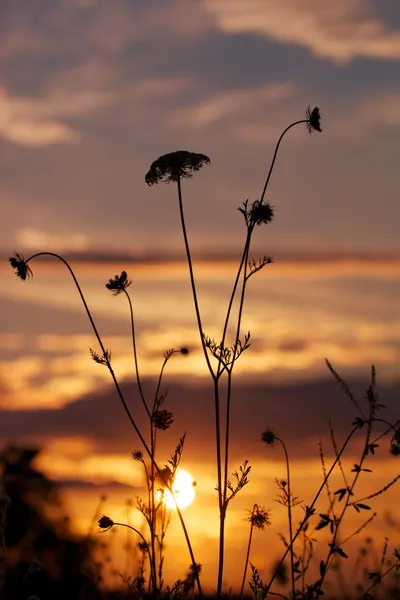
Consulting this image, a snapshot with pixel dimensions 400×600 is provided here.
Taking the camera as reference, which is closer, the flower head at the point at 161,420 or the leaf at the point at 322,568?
the leaf at the point at 322,568

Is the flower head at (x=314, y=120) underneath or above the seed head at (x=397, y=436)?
above

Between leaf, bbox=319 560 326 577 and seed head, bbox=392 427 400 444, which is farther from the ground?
seed head, bbox=392 427 400 444

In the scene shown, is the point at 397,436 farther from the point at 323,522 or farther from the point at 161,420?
the point at 161,420

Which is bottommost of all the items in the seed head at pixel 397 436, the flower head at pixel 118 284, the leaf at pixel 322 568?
the leaf at pixel 322 568

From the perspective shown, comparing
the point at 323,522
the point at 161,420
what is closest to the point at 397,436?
the point at 323,522

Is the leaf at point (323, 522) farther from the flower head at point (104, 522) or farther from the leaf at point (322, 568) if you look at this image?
the flower head at point (104, 522)

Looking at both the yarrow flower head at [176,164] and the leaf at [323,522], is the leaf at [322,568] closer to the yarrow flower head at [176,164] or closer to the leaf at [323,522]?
the leaf at [323,522]

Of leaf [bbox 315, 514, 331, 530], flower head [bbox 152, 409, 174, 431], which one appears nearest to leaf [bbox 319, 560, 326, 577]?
leaf [bbox 315, 514, 331, 530]

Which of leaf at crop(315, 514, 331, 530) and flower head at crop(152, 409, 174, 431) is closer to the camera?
leaf at crop(315, 514, 331, 530)

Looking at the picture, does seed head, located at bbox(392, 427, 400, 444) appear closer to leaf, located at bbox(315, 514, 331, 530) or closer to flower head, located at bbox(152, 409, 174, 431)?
leaf, located at bbox(315, 514, 331, 530)

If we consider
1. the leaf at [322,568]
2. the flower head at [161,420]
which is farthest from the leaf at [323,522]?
the flower head at [161,420]

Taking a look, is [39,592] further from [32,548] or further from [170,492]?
[32,548]

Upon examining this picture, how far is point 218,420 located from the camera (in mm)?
7383

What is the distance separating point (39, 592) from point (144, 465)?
427cm
